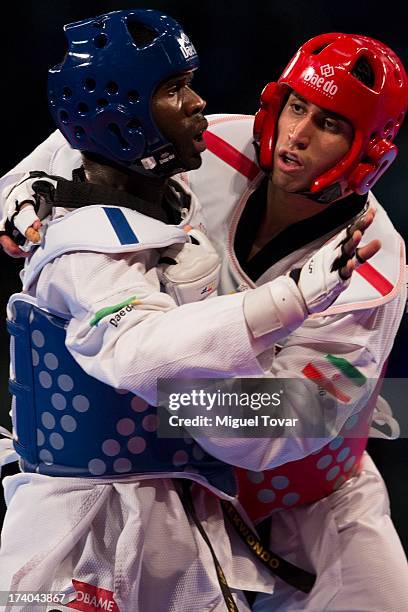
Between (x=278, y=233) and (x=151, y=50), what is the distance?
0.66 meters

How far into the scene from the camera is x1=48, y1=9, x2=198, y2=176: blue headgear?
208 centimetres

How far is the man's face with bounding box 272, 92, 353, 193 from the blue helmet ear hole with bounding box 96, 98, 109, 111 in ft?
1.75

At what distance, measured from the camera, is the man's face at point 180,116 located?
6.98ft

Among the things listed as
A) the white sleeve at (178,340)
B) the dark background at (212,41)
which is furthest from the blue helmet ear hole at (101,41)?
the dark background at (212,41)

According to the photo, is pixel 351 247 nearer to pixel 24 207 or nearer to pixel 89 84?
pixel 89 84

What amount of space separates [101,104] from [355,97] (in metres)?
0.62

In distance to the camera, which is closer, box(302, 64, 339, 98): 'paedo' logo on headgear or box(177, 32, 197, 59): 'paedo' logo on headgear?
box(177, 32, 197, 59): 'paedo' logo on headgear

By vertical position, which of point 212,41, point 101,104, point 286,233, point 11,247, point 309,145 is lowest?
point 212,41

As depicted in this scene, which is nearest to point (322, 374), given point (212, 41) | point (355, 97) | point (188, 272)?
point (188, 272)

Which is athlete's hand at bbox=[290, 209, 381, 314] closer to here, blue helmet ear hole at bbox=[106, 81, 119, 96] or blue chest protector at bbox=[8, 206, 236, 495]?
blue chest protector at bbox=[8, 206, 236, 495]

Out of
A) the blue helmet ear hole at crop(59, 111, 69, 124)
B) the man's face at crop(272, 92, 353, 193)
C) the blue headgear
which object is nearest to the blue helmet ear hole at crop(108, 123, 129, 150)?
the blue headgear

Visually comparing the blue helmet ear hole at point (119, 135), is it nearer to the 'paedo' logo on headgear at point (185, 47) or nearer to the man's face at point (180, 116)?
the man's face at point (180, 116)

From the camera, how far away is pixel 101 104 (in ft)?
6.87

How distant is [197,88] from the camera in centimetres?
383
